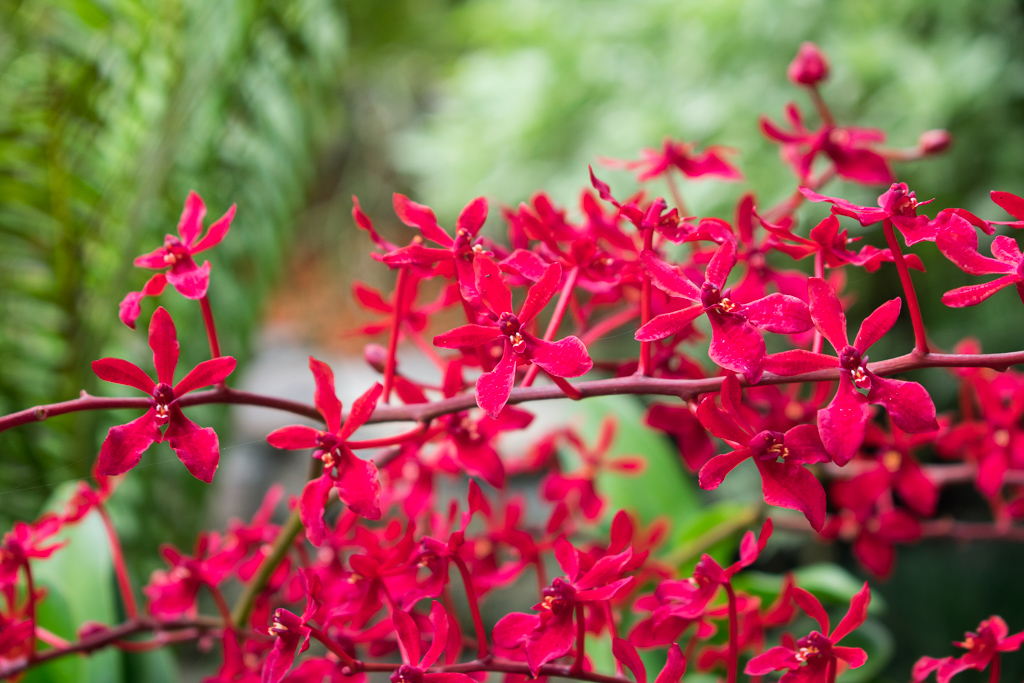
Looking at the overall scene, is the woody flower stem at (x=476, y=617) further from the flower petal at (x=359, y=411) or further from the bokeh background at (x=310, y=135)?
the bokeh background at (x=310, y=135)

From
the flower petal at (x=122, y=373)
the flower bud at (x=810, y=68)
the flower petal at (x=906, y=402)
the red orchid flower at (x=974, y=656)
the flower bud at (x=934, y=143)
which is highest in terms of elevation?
the flower bud at (x=810, y=68)

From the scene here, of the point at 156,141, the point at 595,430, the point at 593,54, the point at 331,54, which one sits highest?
the point at 593,54

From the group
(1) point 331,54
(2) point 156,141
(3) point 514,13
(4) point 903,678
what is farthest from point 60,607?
(3) point 514,13

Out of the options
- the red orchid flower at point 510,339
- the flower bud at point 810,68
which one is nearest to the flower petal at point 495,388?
the red orchid flower at point 510,339

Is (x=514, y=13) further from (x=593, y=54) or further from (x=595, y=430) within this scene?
(x=595, y=430)

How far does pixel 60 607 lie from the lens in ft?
1.57

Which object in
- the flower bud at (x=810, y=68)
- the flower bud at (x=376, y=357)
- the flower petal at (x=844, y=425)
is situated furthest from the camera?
the flower bud at (x=810, y=68)

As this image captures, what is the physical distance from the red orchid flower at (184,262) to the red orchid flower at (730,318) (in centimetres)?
17

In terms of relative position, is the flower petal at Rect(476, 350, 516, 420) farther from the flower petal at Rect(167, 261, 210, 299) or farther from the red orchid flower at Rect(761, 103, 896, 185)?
the red orchid flower at Rect(761, 103, 896, 185)

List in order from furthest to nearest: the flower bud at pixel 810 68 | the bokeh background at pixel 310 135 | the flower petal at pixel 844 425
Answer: the bokeh background at pixel 310 135
the flower bud at pixel 810 68
the flower petal at pixel 844 425

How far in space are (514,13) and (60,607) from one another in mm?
1832

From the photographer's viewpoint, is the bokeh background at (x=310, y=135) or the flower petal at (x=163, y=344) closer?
the flower petal at (x=163, y=344)

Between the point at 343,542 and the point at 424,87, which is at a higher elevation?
the point at 424,87

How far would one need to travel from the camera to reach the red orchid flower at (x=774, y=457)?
234mm
